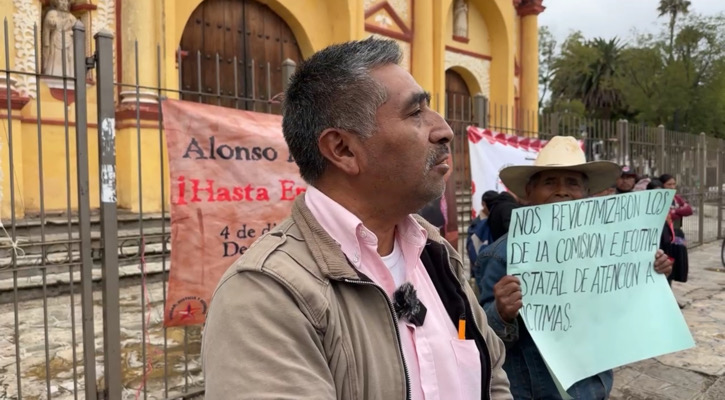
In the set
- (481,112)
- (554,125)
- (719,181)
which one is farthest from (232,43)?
(719,181)

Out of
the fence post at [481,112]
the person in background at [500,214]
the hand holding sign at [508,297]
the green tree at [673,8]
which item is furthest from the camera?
the green tree at [673,8]

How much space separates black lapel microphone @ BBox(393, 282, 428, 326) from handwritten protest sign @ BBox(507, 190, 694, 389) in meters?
1.08

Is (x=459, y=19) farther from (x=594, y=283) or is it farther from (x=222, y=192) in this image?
(x=594, y=283)

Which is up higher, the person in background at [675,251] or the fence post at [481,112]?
the fence post at [481,112]

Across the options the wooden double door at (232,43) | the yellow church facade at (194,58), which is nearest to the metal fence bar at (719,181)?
the yellow church facade at (194,58)

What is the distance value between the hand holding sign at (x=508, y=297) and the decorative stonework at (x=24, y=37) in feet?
21.3

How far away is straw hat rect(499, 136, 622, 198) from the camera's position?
2.66 m

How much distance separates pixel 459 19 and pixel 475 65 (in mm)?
1309

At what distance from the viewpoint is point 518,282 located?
7.13ft

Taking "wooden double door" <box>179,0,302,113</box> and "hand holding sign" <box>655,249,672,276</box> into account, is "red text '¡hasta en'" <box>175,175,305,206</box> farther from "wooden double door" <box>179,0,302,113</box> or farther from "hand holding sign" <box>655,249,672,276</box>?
"wooden double door" <box>179,0,302,113</box>

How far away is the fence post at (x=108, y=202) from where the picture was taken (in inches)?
120

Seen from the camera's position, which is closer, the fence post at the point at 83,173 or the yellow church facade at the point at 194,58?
the fence post at the point at 83,173

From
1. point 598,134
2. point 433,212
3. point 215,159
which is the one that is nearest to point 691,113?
point 598,134

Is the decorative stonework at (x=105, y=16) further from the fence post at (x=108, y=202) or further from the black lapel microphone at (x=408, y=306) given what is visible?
the black lapel microphone at (x=408, y=306)
